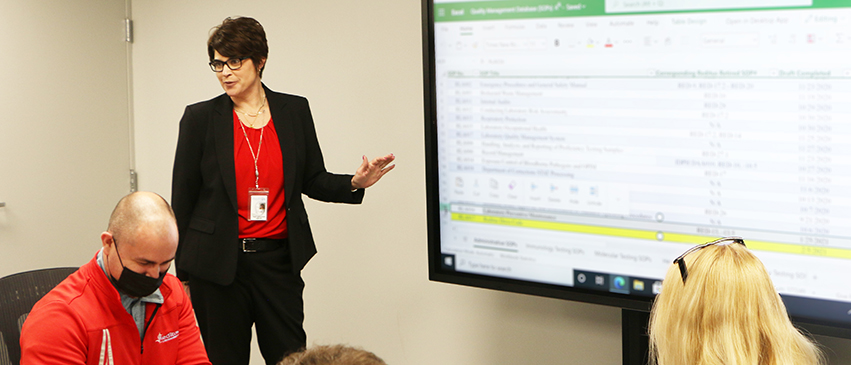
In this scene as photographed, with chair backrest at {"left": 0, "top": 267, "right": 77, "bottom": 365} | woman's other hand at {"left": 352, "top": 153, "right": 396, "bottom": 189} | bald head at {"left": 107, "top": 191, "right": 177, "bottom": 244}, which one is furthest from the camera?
A: woman's other hand at {"left": 352, "top": 153, "right": 396, "bottom": 189}

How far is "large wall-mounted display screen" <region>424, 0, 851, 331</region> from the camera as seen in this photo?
1.89m

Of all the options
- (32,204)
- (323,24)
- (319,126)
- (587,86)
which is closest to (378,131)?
(319,126)

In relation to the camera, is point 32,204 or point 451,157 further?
point 32,204

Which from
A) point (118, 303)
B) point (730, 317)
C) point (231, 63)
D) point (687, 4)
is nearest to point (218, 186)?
point (231, 63)

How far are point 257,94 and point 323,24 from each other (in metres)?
0.77

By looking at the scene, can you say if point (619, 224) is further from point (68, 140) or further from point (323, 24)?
point (68, 140)

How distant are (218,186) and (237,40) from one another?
50cm

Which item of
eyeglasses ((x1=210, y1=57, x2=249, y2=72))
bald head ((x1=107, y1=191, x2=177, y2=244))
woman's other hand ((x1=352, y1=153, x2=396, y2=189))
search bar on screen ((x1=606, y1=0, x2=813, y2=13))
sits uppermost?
search bar on screen ((x1=606, y1=0, x2=813, y2=13))

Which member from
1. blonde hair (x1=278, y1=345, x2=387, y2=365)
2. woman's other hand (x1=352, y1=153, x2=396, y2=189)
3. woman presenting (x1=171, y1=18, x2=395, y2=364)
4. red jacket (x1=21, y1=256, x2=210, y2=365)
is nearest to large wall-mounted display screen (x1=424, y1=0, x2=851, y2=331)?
woman's other hand (x1=352, y1=153, x2=396, y2=189)

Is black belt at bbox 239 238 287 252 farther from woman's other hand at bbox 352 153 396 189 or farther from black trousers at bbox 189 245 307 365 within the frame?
woman's other hand at bbox 352 153 396 189

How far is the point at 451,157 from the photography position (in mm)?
2486

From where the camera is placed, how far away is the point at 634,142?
6.97 feet

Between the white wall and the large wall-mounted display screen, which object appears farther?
the white wall

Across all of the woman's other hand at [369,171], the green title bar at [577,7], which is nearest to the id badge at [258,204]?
the woman's other hand at [369,171]
